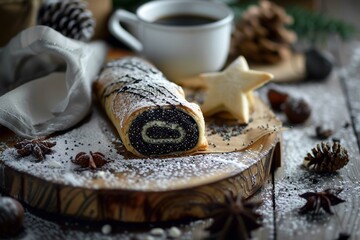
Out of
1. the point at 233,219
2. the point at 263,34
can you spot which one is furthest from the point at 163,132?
the point at 263,34

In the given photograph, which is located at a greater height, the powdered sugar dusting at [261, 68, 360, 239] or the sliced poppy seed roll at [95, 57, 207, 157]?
the sliced poppy seed roll at [95, 57, 207, 157]

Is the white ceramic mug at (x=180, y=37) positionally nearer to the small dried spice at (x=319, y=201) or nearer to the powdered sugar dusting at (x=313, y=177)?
the powdered sugar dusting at (x=313, y=177)

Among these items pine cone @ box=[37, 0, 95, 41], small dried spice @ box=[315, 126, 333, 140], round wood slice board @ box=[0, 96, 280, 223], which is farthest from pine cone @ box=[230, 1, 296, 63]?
round wood slice board @ box=[0, 96, 280, 223]

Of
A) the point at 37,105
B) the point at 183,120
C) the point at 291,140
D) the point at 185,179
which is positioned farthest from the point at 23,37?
the point at 291,140

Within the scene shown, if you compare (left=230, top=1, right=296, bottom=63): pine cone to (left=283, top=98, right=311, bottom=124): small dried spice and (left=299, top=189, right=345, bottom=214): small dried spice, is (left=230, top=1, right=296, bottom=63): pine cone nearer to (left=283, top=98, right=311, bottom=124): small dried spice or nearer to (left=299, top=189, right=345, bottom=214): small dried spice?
(left=283, top=98, right=311, bottom=124): small dried spice

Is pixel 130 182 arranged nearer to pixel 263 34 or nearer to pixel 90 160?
pixel 90 160

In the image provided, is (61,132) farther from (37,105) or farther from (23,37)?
(23,37)

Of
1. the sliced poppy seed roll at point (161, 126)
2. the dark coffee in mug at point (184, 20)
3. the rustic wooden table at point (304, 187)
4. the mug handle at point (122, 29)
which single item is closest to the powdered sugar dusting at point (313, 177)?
the rustic wooden table at point (304, 187)
